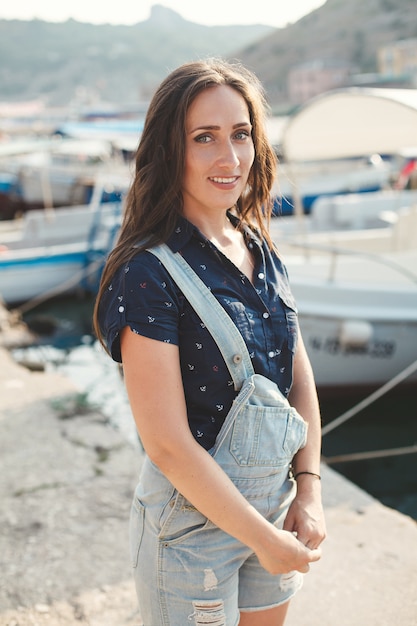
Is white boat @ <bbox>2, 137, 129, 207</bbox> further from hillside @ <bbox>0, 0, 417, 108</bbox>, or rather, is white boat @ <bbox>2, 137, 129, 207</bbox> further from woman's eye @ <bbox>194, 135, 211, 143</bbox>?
→ hillside @ <bbox>0, 0, 417, 108</bbox>

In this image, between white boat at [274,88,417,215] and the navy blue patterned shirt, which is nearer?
the navy blue patterned shirt

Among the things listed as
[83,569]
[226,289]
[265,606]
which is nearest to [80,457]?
[83,569]

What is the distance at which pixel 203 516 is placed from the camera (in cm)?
140

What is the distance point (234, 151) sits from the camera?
1.47 metres

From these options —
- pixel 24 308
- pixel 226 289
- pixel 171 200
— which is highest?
pixel 171 200

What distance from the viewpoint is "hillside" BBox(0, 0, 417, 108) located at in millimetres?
76250

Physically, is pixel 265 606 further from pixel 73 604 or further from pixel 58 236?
pixel 58 236

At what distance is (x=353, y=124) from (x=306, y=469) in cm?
554

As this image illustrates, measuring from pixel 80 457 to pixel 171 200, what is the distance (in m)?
2.58

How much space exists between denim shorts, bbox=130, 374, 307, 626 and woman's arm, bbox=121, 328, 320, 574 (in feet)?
0.27

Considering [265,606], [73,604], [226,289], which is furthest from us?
[73,604]

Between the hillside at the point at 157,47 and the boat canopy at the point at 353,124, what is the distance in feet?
90.0

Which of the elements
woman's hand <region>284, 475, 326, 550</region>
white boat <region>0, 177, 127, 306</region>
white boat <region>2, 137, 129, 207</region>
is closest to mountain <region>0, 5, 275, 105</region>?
white boat <region>2, 137, 129, 207</region>

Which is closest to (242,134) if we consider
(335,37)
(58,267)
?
(58,267)
